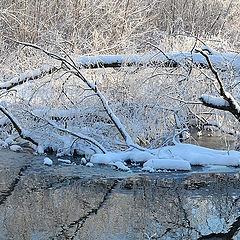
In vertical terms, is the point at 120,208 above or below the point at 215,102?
below

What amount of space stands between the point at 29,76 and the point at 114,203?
4.32 meters

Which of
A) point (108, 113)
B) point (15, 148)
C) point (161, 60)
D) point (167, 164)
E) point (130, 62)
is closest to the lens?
point (167, 164)

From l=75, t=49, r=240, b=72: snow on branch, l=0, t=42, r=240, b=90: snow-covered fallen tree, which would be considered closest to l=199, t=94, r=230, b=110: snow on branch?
l=75, t=49, r=240, b=72: snow on branch

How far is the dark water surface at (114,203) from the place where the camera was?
432 cm

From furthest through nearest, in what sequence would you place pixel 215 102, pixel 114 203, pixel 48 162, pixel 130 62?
pixel 130 62, pixel 48 162, pixel 215 102, pixel 114 203

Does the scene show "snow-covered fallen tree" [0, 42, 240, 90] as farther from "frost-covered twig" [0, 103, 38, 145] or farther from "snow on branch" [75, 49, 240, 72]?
"frost-covered twig" [0, 103, 38, 145]

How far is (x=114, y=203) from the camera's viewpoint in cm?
530

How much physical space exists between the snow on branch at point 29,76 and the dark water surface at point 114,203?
6.22ft

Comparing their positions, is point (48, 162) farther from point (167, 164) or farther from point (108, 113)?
point (167, 164)

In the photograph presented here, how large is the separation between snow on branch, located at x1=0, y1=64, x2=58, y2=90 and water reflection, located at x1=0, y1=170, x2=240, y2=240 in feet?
8.02

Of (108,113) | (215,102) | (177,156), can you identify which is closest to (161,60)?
(108,113)

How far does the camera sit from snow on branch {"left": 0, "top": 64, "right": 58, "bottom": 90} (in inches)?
332

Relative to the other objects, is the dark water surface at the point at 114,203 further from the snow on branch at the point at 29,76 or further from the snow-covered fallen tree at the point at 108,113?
the snow on branch at the point at 29,76

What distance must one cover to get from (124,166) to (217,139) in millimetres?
3792
